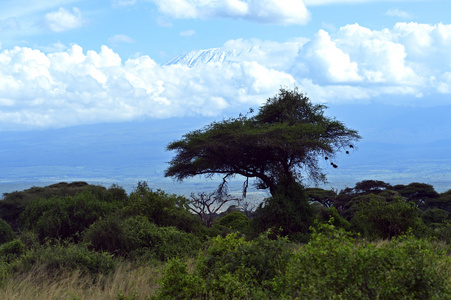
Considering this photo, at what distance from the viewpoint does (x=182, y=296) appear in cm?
759

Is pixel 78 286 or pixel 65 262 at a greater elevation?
pixel 65 262

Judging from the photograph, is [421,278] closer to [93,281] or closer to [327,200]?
[93,281]

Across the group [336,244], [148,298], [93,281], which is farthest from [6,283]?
[336,244]

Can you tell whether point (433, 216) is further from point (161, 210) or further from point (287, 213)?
point (161, 210)

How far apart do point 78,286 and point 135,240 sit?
5.48m

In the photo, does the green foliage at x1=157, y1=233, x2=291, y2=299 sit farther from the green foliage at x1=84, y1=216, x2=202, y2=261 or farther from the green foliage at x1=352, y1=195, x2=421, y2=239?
the green foliage at x1=352, y1=195, x2=421, y2=239

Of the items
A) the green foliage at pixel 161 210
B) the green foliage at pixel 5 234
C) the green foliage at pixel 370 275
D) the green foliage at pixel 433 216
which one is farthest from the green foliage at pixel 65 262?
the green foliage at pixel 433 216

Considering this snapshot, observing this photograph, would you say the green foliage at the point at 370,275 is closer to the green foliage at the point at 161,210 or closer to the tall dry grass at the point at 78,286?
the tall dry grass at the point at 78,286

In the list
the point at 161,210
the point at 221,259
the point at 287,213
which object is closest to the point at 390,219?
the point at 287,213

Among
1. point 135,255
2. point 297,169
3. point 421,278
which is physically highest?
point 297,169

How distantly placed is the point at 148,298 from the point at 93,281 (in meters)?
2.62

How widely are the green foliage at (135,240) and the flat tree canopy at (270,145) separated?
8.28m

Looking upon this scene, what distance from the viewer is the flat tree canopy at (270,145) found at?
907 inches

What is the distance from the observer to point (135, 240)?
48.2 feet
